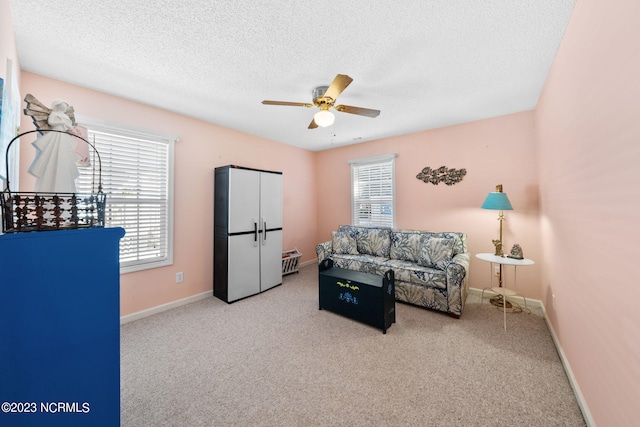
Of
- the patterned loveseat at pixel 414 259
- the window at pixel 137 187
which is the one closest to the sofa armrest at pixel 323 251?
the patterned loveseat at pixel 414 259

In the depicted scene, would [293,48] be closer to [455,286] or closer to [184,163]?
[184,163]

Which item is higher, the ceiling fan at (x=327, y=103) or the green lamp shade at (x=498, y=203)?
the ceiling fan at (x=327, y=103)

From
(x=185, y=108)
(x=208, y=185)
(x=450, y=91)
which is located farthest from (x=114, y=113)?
(x=450, y=91)

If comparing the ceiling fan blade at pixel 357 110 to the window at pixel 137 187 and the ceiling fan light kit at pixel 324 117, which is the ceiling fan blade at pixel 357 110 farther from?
the window at pixel 137 187

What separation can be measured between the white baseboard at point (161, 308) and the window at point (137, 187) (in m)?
0.52

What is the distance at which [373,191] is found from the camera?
15.4 ft

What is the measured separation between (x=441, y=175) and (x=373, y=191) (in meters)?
1.22

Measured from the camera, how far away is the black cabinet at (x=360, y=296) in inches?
102

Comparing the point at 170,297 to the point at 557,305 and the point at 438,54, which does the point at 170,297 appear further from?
the point at 557,305

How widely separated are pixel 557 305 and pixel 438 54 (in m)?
2.48

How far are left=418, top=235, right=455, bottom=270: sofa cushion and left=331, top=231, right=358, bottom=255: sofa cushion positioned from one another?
109 centimetres

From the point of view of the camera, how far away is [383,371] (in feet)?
6.47

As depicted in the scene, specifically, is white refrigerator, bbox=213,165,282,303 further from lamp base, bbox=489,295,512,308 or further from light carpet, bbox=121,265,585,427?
lamp base, bbox=489,295,512,308

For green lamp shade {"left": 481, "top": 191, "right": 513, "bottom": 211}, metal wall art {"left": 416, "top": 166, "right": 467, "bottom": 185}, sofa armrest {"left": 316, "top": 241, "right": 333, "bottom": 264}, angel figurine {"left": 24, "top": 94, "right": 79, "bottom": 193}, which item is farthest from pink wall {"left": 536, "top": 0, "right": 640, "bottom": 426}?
sofa armrest {"left": 316, "top": 241, "right": 333, "bottom": 264}
